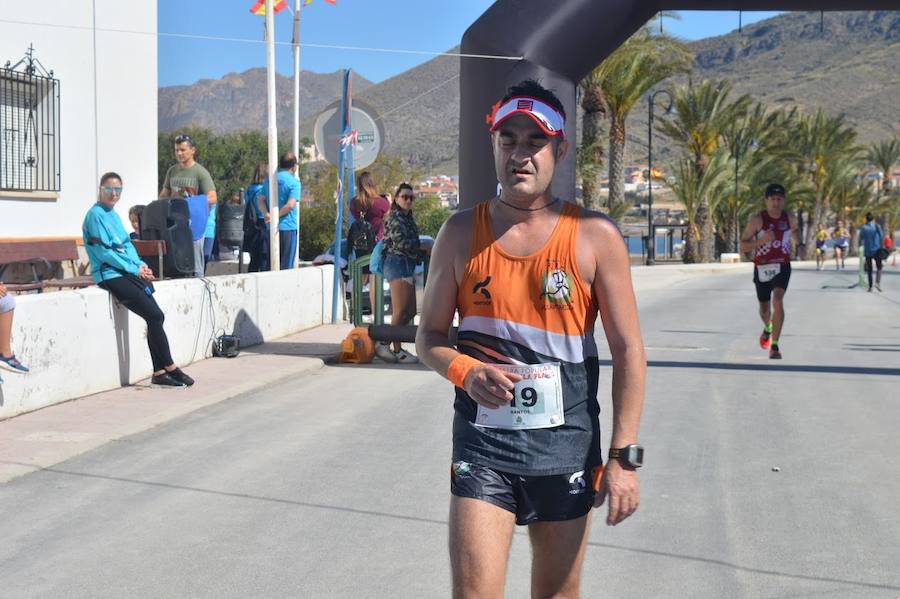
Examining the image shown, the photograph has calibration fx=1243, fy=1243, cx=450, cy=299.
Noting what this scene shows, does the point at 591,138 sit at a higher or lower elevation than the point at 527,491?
higher

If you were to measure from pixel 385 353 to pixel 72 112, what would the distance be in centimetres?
594

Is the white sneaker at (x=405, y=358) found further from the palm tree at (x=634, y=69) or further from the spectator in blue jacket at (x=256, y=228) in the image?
the palm tree at (x=634, y=69)

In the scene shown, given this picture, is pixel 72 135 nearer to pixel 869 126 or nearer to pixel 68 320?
pixel 68 320

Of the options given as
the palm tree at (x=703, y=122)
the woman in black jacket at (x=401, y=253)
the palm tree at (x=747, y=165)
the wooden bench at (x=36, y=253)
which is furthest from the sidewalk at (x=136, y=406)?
the palm tree at (x=747, y=165)

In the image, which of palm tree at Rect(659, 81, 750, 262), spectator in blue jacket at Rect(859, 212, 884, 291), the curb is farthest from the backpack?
palm tree at Rect(659, 81, 750, 262)

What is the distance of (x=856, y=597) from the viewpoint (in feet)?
16.0

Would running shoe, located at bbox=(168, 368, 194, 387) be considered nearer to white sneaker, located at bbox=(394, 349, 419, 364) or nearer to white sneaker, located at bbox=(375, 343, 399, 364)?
white sneaker, located at bbox=(375, 343, 399, 364)

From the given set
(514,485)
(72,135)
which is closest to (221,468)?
(514,485)

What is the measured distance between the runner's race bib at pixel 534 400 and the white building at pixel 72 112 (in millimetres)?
12044

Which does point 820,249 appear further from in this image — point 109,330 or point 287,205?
point 109,330

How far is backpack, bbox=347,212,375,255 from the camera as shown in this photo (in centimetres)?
1500

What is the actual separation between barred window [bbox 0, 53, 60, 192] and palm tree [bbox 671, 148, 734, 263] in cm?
3895

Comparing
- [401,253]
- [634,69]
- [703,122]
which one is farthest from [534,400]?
[703,122]

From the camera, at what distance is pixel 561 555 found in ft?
10.9
